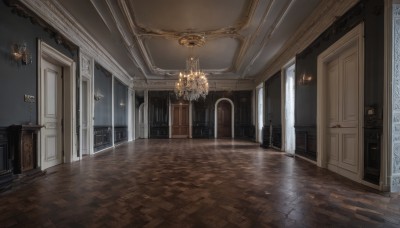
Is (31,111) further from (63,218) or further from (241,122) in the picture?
(241,122)

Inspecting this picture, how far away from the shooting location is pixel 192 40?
22.4ft

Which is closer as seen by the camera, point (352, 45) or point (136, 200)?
point (136, 200)

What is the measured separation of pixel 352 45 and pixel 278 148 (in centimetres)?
482

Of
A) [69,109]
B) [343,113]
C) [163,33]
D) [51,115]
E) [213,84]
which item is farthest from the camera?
[213,84]

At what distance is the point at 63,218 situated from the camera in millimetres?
2166

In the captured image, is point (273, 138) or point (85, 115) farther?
point (273, 138)

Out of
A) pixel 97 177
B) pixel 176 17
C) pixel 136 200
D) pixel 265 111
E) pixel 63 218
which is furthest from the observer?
pixel 265 111

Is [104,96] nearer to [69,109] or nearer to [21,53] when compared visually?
[69,109]

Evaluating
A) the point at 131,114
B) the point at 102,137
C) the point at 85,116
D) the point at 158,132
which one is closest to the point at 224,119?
the point at 158,132

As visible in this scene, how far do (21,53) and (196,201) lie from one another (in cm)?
349

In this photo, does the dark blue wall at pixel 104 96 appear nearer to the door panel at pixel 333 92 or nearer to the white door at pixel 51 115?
the white door at pixel 51 115

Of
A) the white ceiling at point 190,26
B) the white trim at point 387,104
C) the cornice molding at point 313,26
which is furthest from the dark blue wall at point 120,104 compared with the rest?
the white trim at point 387,104

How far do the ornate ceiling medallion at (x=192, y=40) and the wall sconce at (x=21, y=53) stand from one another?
3.78 metres

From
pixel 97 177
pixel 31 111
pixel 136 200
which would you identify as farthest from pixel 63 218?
pixel 31 111
